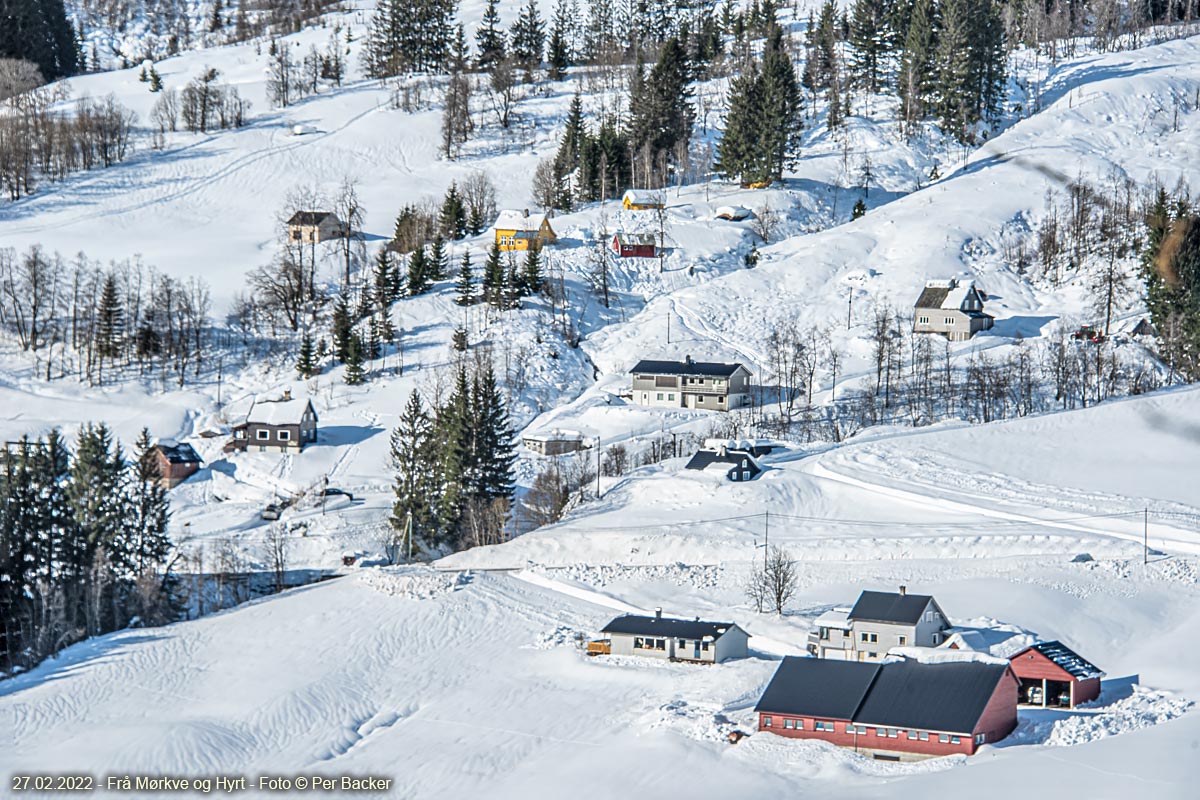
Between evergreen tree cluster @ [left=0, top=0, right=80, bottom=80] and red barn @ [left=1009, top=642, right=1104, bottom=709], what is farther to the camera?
evergreen tree cluster @ [left=0, top=0, right=80, bottom=80]

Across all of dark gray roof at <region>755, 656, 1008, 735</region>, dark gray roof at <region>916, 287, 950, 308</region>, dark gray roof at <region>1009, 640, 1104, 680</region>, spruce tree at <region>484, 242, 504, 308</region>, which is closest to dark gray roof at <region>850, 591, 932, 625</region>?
dark gray roof at <region>1009, 640, 1104, 680</region>

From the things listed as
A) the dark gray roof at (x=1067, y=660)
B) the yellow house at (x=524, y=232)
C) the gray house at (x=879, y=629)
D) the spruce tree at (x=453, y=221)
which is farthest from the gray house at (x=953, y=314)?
the dark gray roof at (x=1067, y=660)

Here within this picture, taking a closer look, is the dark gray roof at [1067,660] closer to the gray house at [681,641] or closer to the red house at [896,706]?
the red house at [896,706]

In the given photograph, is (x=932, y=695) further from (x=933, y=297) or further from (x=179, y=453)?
(x=933, y=297)

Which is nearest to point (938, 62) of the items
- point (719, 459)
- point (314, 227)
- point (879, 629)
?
point (314, 227)

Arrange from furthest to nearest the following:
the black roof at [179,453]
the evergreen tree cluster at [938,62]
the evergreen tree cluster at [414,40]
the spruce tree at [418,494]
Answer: the evergreen tree cluster at [414,40]
the evergreen tree cluster at [938,62]
the black roof at [179,453]
the spruce tree at [418,494]

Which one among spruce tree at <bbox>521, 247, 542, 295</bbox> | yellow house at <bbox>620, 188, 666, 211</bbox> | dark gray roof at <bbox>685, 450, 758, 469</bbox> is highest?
yellow house at <bbox>620, 188, 666, 211</bbox>

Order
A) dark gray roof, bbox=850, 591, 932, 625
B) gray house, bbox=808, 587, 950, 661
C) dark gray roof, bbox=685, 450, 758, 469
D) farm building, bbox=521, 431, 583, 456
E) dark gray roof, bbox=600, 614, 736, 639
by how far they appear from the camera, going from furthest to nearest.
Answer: farm building, bbox=521, 431, 583, 456 → dark gray roof, bbox=685, 450, 758, 469 → dark gray roof, bbox=600, 614, 736, 639 → dark gray roof, bbox=850, 591, 932, 625 → gray house, bbox=808, 587, 950, 661

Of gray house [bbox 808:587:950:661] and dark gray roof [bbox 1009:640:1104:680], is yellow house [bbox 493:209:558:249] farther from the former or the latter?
dark gray roof [bbox 1009:640:1104:680]
